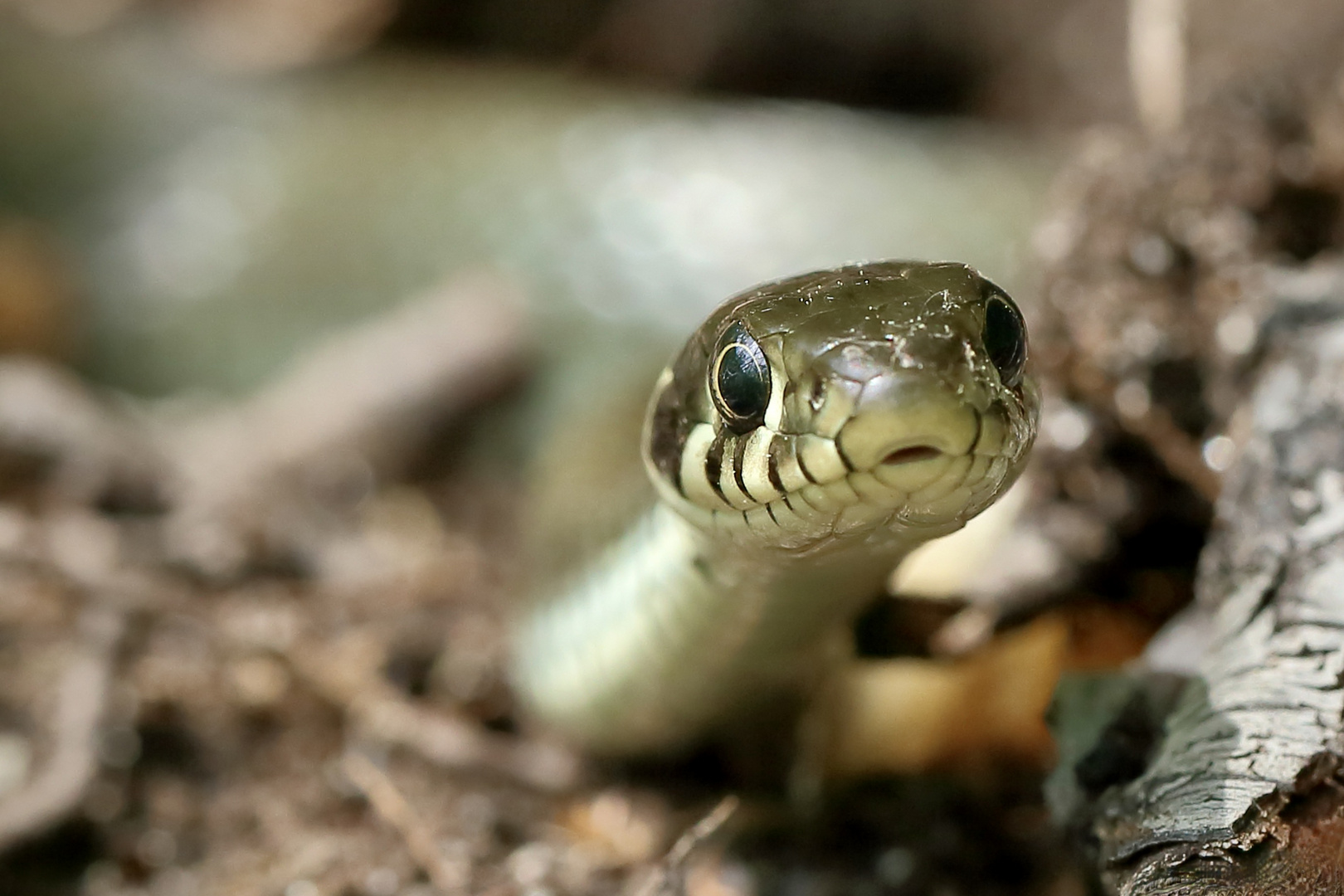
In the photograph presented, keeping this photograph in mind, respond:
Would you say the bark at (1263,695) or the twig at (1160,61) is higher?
the twig at (1160,61)

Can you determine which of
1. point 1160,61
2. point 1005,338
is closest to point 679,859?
point 1005,338

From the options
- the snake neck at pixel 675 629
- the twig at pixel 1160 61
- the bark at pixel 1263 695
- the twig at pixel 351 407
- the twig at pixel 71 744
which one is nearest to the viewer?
the bark at pixel 1263 695

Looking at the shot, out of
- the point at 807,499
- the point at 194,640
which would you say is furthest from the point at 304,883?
the point at 807,499

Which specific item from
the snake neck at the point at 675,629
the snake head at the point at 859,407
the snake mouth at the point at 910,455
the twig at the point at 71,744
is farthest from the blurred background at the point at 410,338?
the snake mouth at the point at 910,455

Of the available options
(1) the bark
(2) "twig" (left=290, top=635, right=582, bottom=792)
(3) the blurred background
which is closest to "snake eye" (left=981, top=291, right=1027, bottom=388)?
(1) the bark

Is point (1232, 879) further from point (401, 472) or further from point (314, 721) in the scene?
point (401, 472)

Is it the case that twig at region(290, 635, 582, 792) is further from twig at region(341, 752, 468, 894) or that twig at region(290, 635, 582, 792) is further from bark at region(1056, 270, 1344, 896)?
bark at region(1056, 270, 1344, 896)

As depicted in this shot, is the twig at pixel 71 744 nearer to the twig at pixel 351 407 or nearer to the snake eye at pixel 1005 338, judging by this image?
the twig at pixel 351 407
